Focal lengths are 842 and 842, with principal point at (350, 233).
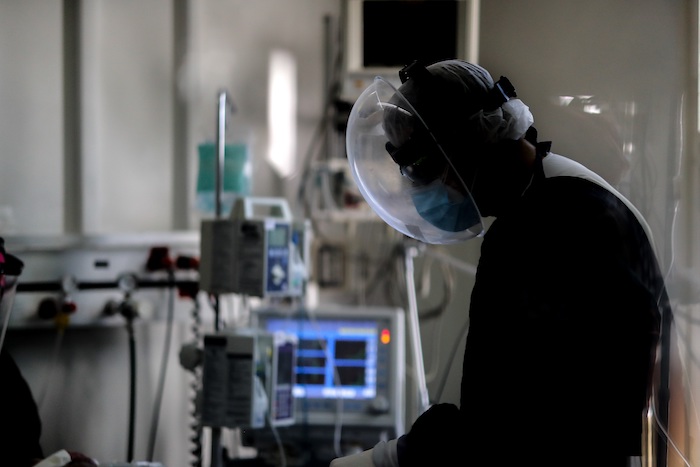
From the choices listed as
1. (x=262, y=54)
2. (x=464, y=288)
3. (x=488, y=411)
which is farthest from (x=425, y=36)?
(x=488, y=411)

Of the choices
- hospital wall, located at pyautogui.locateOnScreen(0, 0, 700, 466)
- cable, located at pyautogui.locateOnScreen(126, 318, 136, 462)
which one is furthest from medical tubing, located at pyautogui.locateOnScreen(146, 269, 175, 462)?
cable, located at pyautogui.locateOnScreen(126, 318, 136, 462)

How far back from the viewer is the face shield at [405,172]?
1.41 metres

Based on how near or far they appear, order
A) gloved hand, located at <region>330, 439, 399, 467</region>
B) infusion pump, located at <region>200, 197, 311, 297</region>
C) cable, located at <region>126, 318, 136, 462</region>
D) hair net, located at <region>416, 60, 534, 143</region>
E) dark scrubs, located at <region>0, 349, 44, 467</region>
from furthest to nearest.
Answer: cable, located at <region>126, 318, 136, 462</region>, infusion pump, located at <region>200, 197, 311, 297</region>, dark scrubs, located at <region>0, 349, 44, 467</region>, gloved hand, located at <region>330, 439, 399, 467</region>, hair net, located at <region>416, 60, 534, 143</region>

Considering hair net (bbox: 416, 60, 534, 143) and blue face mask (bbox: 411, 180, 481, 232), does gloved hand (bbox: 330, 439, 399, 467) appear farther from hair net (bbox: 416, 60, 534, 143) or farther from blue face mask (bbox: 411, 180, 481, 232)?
hair net (bbox: 416, 60, 534, 143)

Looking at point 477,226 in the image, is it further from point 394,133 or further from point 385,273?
point 385,273

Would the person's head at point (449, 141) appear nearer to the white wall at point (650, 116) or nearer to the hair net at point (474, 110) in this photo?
the hair net at point (474, 110)

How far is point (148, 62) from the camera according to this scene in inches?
122

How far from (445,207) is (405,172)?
93 millimetres

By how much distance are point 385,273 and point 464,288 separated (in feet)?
6.84

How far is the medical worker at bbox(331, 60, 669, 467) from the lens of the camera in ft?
4.03

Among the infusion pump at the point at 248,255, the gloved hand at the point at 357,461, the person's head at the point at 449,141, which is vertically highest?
the person's head at the point at 449,141

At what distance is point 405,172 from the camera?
57.9 inches

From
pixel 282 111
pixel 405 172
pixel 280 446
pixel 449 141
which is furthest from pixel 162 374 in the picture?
pixel 449 141

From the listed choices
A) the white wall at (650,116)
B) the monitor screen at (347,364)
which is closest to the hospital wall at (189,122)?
the white wall at (650,116)
